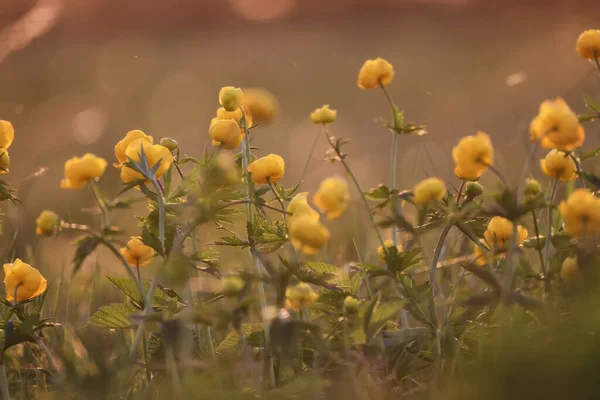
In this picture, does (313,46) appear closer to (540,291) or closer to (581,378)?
(540,291)

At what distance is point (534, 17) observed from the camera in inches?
286

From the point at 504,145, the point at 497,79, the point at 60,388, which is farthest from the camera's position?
the point at 497,79

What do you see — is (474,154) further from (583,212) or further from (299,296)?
(299,296)

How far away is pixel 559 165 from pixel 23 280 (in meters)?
1.05

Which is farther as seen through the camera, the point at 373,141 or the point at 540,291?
the point at 373,141

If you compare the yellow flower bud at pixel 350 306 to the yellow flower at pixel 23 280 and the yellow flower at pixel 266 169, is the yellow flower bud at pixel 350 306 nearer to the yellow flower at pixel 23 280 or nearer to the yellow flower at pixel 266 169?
the yellow flower at pixel 266 169

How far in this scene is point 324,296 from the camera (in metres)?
1.55

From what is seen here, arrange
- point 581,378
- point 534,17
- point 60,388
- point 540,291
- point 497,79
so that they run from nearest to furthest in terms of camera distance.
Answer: point 581,378
point 60,388
point 540,291
point 497,79
point 534,17

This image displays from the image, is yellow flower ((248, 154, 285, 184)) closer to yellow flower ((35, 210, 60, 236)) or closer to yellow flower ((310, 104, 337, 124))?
yellow flower ((310, 104, 337, 124))

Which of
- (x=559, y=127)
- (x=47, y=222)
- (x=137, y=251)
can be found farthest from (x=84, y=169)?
(x=559, y=127)

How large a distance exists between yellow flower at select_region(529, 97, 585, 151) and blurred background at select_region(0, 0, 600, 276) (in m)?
1.29

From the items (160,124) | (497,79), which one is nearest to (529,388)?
(160,124)

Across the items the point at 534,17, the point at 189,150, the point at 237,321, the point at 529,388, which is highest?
the point at 534,17

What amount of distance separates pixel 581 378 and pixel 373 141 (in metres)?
3.89
